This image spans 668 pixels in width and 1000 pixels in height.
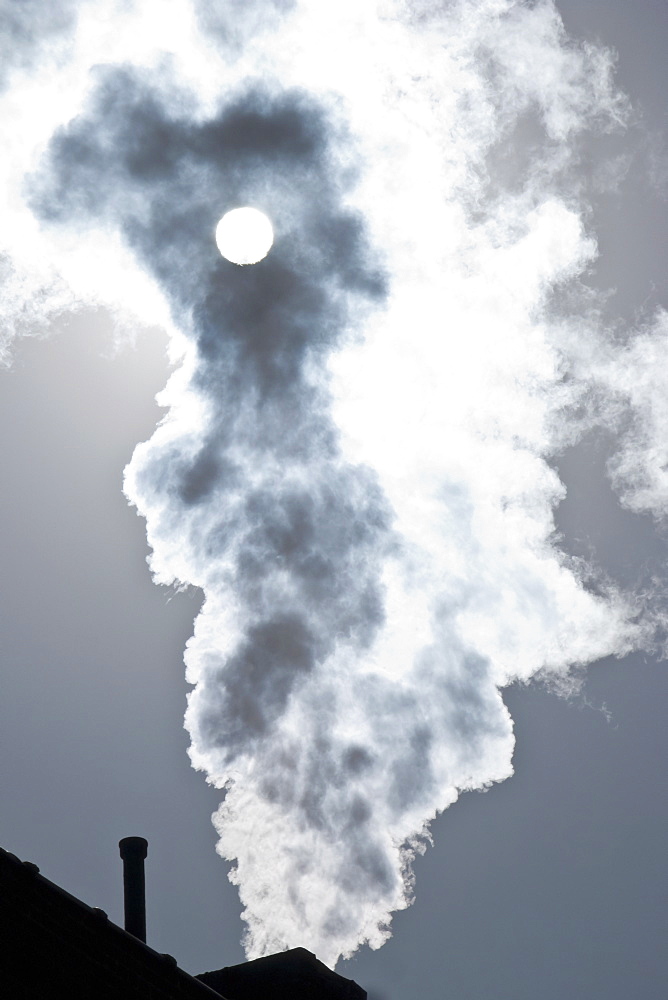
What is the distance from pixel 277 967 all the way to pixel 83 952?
406 centimetres

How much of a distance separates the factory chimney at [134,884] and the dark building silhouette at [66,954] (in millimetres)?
2802

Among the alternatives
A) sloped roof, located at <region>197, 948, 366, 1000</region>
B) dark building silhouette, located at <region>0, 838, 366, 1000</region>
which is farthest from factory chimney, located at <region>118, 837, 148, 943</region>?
dark building silhouette, located at <region>0, 838, 366, 1000</region>

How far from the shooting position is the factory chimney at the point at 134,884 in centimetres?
1180

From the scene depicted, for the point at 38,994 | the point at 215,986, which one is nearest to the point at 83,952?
the point at 38,994

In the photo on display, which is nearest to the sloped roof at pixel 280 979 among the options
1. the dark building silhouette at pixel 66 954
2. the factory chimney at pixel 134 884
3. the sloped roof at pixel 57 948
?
the factory chimney at pixel 134 884

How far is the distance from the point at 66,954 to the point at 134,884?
4.27 m

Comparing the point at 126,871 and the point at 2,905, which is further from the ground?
the point at 126,871

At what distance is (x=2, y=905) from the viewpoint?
762 centimetres

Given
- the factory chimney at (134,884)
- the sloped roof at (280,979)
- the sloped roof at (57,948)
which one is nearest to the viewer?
the sloped roof at (57,948)

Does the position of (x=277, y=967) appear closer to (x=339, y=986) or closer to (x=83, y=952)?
(x=339, y=986)

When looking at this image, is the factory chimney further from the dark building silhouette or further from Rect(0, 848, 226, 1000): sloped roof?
Rect(0, 848, 226, 1000): sloped roof

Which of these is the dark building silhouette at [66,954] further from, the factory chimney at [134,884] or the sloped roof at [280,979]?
the factory chimney at [134,884]

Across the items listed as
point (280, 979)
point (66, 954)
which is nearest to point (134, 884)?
point (280, 979)

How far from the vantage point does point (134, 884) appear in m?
12.0
